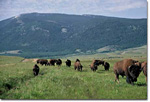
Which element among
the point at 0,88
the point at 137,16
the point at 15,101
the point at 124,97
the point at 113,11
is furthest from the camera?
the point at 113,11

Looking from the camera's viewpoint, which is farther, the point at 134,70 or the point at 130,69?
the point at 130,69

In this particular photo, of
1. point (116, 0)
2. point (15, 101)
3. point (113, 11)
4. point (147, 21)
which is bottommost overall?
point (15, 101)

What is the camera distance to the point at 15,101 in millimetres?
13500

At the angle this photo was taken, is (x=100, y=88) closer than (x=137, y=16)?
Yes

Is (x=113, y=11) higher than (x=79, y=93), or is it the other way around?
(x=113, y=11)

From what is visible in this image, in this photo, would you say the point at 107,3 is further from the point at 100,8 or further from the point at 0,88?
the point at 0,88

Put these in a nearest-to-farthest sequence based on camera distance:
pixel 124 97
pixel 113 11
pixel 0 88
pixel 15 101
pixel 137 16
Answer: pixel 124 97
pixel 15 101
pixel 0 88
pixel 137 16
pixel 113 11

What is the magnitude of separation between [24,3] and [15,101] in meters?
10.8

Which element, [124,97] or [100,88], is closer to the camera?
[124,97]

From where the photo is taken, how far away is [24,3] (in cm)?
1992

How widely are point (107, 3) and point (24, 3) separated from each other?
339 inches

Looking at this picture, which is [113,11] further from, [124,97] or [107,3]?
[124,97]

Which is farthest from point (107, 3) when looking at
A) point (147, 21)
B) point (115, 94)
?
point (115, 94)

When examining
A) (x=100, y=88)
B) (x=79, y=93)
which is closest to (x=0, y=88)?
(x=79, y=93)
